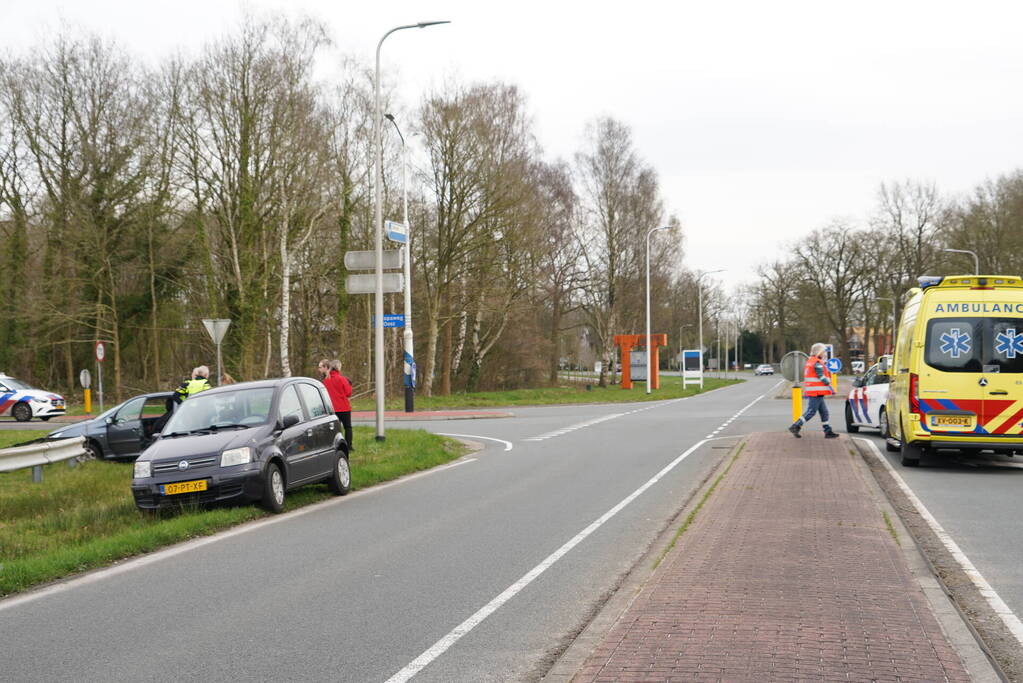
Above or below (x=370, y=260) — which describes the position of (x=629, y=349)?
below

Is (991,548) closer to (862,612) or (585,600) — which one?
(862,612)

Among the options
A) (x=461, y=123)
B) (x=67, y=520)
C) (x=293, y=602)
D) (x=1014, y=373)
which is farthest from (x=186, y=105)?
(x=293, y=602)

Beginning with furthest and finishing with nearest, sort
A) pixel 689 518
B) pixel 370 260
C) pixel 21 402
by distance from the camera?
pixel 21 402 < pixel 370 260 < pixel 689 518

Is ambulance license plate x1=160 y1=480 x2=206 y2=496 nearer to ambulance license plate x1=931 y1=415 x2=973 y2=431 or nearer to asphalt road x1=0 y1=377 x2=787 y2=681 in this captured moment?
asphalt road x1=0 y1=377 x2=787 y2=681

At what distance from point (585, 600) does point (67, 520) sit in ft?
21.9

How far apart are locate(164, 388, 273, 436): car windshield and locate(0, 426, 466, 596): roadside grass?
94cm

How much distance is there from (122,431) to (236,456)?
7934 millimetres

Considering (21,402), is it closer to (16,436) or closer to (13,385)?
(13,385)

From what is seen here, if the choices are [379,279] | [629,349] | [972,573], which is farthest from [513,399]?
[972,573]

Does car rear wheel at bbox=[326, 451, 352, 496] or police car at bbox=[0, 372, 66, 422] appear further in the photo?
police car at bbox=[0, 372, 66, 422]

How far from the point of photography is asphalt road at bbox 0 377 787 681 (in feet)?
17.7

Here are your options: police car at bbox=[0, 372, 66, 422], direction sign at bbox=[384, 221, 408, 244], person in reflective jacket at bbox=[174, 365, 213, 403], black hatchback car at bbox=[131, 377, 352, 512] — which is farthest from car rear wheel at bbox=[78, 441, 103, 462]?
police car at bbox=[0, 372, 66, 422]

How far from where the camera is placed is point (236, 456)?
10.6m

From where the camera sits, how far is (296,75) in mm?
36281
